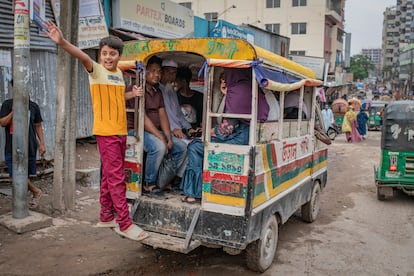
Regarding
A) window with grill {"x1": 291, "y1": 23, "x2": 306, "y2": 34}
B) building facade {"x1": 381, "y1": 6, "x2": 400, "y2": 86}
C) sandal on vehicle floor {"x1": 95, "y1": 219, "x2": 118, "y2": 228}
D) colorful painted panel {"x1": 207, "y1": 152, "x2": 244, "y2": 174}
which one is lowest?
sandal on vehicle floor {"x1": 95, "y1": 219, "x2": 118, "y2": 228}

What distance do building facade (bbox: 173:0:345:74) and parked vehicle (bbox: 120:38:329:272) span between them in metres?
33.6

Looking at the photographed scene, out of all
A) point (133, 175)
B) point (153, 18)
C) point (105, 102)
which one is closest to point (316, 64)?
point (153, 18)

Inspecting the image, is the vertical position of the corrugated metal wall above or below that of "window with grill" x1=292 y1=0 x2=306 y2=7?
below

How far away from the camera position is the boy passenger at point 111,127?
3.65 meters

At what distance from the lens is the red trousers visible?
3.73m

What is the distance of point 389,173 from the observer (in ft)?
25.8

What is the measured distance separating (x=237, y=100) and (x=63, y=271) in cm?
249

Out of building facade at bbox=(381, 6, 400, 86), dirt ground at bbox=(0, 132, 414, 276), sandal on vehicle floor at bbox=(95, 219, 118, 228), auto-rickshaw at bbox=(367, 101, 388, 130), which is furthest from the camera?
building facade at bbox=(381, 6, 400, 86)

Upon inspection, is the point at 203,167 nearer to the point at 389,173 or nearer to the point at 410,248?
the point at 410,248

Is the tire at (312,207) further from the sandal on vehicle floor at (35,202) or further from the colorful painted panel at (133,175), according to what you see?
the sandal on vehicle floor at (35,202)

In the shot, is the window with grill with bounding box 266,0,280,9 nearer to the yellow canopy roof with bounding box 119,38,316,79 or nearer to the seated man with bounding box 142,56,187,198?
the yellow canopy roof with bounding box 119,38,316,79

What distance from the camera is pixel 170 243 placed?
12.9 feet

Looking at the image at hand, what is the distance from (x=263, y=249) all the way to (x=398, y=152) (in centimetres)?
472

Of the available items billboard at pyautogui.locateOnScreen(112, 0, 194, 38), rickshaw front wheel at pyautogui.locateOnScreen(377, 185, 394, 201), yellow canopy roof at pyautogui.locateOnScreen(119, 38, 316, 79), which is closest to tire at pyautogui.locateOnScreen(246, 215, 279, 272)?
yellow canopy roof at pyautogui.locateOnScreen(119, 38, 316, 79)
